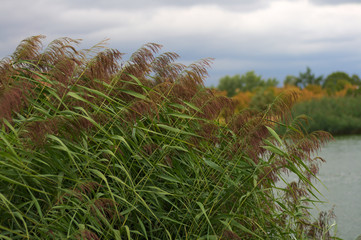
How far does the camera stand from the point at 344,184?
8.59m

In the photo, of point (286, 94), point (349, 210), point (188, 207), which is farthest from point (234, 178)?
point (349, 210)

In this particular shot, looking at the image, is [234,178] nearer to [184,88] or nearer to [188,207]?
[188,207]

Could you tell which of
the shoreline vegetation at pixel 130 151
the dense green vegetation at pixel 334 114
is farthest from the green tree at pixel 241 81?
the shoreline vegetation at pixel 130 151

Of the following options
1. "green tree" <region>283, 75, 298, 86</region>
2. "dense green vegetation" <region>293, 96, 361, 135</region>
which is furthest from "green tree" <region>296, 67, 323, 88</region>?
"dense green vegetation" <region>293, 96, 361, 135</region>

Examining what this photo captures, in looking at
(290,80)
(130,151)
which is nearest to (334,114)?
(130,151)

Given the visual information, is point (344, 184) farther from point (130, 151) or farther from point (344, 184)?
point (130, 151)

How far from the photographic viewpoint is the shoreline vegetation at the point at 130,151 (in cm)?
272

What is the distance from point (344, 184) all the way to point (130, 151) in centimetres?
659

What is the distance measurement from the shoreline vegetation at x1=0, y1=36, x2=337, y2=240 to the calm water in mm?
1395

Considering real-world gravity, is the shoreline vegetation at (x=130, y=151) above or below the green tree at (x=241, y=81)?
above

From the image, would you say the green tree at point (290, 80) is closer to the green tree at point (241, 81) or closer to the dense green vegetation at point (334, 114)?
the green tree at point (241, 81)

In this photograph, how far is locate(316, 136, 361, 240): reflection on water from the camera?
6227mm

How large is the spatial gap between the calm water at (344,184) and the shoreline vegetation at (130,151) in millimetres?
1395

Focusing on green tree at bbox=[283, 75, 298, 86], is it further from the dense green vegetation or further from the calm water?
the calm water
